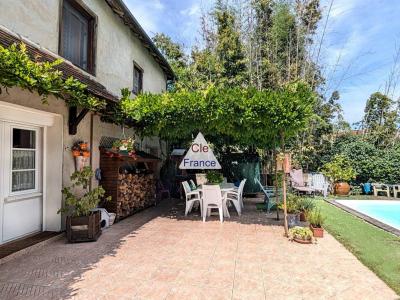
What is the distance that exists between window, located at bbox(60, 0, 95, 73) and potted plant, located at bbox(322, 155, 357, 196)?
1161cm

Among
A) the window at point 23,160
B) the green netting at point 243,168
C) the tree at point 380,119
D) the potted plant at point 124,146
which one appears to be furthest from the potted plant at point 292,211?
the tree at point 380,119

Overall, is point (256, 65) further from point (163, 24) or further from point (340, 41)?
point (163, 24)

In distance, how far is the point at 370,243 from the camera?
6.05 metres

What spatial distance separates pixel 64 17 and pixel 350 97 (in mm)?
17118

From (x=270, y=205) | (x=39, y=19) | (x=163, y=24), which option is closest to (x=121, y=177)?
(x=39, y=19)

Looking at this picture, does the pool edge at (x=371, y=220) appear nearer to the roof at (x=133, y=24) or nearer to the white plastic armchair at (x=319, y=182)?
the white plastic armchair at (x=319, y=182)

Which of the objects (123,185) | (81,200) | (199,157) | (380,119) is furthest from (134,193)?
(380,119)

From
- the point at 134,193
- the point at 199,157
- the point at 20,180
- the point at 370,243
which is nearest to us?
the point at 20,180

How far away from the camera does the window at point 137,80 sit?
37.0 ft

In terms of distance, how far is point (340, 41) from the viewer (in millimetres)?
16203

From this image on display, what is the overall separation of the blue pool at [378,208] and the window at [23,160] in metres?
9.70

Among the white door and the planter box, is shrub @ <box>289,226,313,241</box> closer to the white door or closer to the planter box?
the planter box

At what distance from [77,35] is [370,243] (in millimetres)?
8577

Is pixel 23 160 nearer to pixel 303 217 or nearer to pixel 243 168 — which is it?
pixel 303 217
